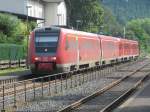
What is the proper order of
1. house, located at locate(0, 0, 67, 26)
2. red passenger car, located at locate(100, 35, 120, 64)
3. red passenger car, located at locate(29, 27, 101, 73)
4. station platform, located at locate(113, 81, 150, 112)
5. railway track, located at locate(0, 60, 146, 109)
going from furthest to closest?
house, located at locate(0, 0, 67, 26) < red passenger car, located at locate(100, 35, 120, 64) < red passenger car, located at locate(29, 27, 101, 73) < railway track, located at locate(0, 60, 146, 109) < station platform, located at locate(113, 81, 150, 112)

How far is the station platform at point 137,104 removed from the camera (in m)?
20.0

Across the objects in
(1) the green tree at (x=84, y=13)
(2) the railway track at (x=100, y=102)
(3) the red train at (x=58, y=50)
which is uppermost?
(1) the green tree at (x=84, y=13)

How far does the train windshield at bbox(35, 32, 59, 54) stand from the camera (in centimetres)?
3584

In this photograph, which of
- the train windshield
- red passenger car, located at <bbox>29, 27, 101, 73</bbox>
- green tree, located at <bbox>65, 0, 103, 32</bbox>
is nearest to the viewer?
red passenger car, located at <bbox>29, 27, 101, 73</bbox>

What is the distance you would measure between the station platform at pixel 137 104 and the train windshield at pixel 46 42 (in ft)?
32.6

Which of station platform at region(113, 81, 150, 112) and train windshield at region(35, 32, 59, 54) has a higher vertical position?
train windshield at region(35, 32, 59, 54)

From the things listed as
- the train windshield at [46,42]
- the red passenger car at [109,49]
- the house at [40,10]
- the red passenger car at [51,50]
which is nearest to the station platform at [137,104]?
the red passenger car at [51,50]

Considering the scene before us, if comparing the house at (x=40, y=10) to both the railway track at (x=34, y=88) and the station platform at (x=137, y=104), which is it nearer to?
the railway track at (x=34, y=88)

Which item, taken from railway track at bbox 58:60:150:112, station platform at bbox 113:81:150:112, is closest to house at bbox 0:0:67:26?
railway track at bbox 58:60:150:112

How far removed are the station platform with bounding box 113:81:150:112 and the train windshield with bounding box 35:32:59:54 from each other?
32.6 feet

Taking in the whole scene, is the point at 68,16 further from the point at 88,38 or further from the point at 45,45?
the point at 45,45

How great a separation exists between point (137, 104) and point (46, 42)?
15056mm

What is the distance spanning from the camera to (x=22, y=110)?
64.3 feet

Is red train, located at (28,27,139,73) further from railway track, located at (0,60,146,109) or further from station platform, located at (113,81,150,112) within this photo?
station platform, located at (113,81,150,112)
